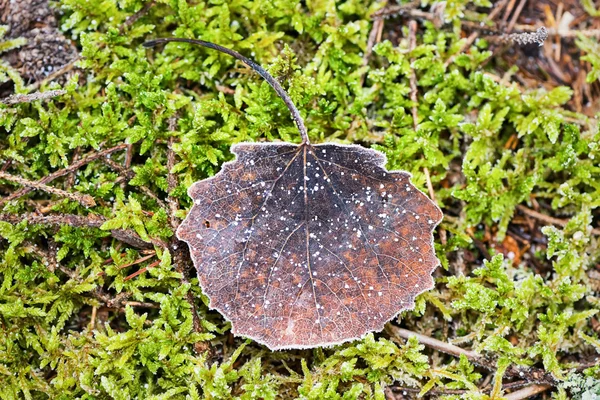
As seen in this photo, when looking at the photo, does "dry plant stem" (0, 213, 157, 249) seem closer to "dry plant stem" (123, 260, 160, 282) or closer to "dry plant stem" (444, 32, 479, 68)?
"dry plant stem" (123, 260, 160, 282)

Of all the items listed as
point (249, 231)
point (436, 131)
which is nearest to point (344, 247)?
point (249, 231)

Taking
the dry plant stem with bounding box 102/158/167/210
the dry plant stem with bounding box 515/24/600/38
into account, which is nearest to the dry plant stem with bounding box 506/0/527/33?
the dry plant stem with bounding box 515/24/600/38

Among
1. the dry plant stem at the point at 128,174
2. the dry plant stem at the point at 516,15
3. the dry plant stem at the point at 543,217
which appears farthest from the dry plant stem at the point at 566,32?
the dry plant stem at the point at 128,174

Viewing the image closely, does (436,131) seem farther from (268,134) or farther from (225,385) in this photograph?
(225,385)

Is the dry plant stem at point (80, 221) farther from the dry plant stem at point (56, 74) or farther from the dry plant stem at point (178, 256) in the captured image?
the dry plant stem at point (56, 74)

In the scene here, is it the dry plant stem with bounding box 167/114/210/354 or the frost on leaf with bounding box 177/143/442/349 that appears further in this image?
the dry plant stem with bounding box 167/114/210/354
